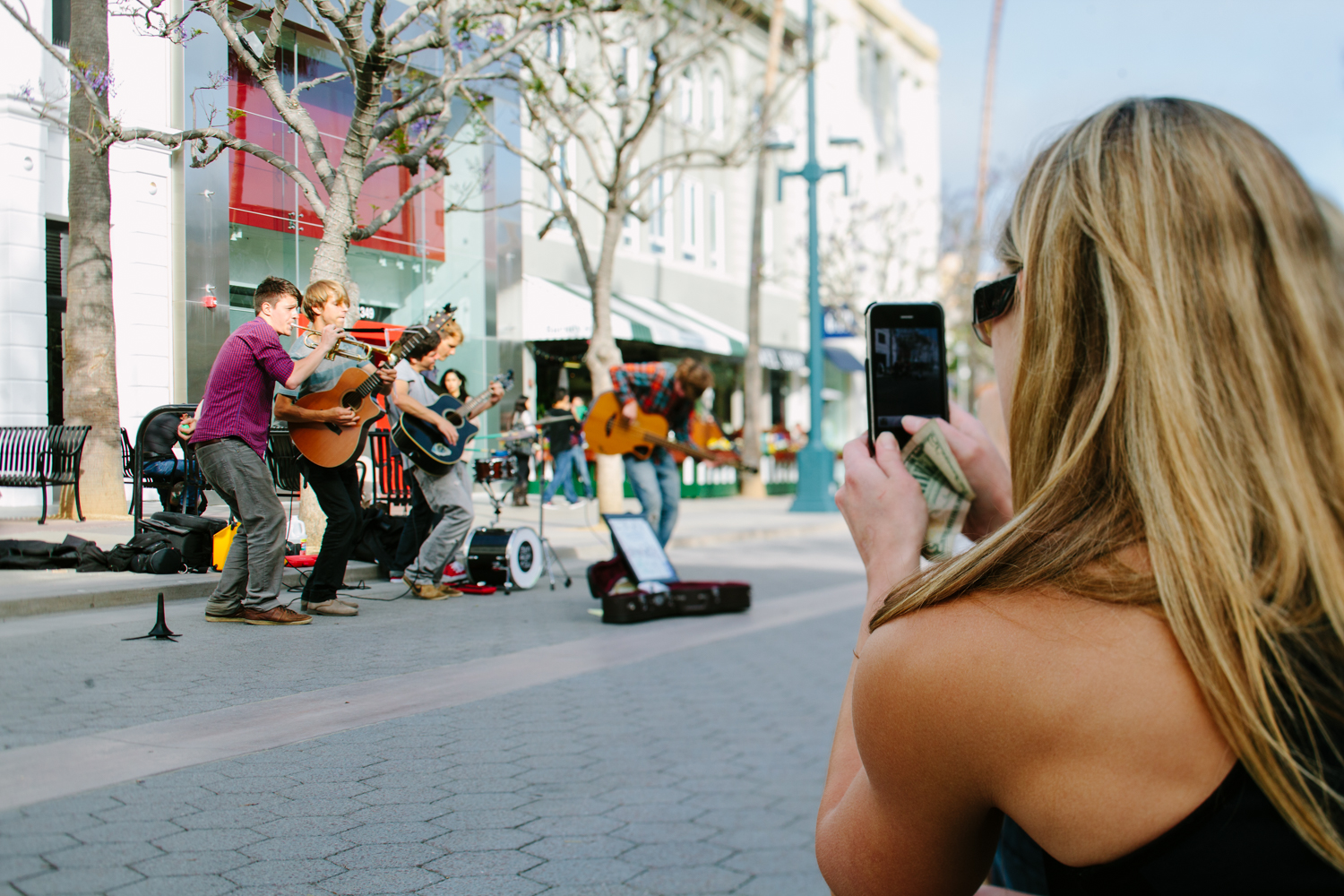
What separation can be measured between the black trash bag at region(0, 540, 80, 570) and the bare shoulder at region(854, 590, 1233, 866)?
86 centimetres

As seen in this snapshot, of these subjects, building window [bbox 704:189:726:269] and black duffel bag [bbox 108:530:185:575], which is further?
building window [bbox 704:189:726:269]

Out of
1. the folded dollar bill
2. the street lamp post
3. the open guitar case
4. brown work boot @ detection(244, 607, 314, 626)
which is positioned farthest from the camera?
the street lamp post

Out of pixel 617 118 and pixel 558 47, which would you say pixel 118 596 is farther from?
pixel 617 118

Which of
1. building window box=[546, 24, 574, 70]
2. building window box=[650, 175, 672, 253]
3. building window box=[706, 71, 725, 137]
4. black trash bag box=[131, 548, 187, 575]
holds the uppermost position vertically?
building window box=[706, 71, 725, 137]

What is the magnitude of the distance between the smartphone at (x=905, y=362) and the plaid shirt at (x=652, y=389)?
6.53 m

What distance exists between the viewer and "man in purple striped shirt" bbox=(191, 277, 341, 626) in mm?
1205

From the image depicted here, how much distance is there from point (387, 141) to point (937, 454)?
0.92 meters

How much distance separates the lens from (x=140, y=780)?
111 cm

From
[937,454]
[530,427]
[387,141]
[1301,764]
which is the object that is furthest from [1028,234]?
[530,427]

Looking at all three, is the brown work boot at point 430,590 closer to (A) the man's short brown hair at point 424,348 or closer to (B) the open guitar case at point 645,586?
(A) the man's short brown hair at point 424,348

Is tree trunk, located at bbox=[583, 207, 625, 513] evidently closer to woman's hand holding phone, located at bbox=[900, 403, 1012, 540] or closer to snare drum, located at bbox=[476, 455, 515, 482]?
snare drum, located at bbox=[476, 455, 515, 482]

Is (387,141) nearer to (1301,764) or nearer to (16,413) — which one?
(16,413)

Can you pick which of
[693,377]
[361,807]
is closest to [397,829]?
[361,807]

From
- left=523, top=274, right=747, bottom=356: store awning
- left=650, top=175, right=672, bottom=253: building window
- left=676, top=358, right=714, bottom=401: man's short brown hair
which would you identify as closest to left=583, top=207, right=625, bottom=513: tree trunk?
left=523, top=274, right=747, bottom=356: store awning
